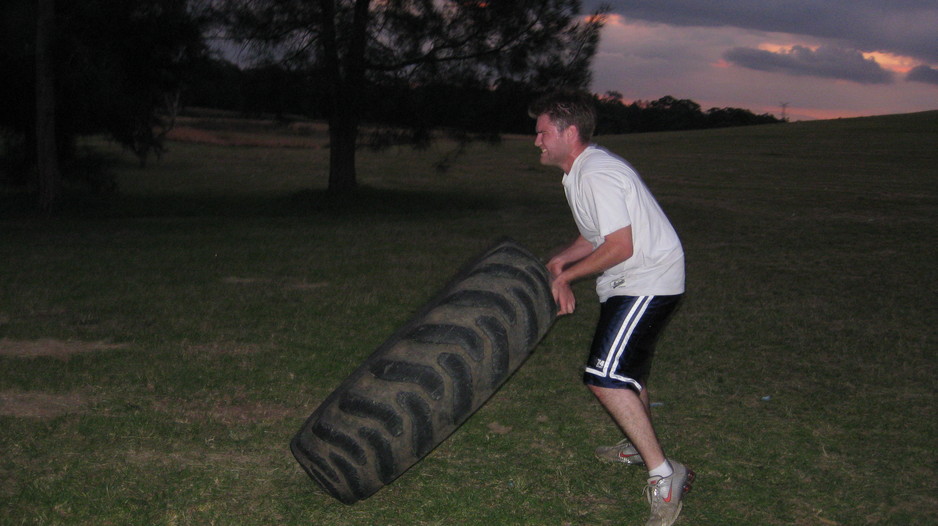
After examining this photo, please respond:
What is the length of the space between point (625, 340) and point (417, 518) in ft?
4.16

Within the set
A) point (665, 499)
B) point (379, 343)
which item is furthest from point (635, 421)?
point (379, 343)

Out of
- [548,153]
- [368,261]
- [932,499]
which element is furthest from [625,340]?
[368,261]

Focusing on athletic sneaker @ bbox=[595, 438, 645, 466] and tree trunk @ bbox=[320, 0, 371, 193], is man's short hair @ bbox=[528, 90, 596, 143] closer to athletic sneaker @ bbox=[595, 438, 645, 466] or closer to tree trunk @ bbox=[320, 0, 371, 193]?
athletic sneaker @ bbox=[595, 438, 645, 466]

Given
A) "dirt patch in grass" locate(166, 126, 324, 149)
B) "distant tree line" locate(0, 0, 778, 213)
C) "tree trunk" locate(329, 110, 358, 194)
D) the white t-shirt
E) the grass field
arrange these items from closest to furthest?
the white t-shirt → the grass field → "distant tree line" locate(0, 0, 778, 213) → "tree trunk" locate(329, 110, 358, 194) → "dirt patch in grass" locate(166, 126, 324, 149)

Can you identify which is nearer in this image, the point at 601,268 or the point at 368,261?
the point at 601,268

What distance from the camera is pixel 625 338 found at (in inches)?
156

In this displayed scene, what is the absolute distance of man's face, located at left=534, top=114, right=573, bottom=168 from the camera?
3.86 meters

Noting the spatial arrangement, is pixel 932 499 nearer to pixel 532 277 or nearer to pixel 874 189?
pixel 532 277

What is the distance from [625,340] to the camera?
3.97m

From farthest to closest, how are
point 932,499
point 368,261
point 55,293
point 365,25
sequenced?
1. point 365,25
2. point 368,261
3. point 55,293
4. point 932,499

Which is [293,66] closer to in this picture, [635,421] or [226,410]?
[226,410]

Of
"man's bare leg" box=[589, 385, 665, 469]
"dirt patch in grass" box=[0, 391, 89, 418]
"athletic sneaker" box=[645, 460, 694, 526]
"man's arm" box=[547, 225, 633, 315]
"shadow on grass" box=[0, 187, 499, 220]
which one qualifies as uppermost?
"man's arm" box=[547, 225, 633, 315]

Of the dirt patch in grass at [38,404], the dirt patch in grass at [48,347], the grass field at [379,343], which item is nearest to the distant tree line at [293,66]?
the grass field at [379,343]

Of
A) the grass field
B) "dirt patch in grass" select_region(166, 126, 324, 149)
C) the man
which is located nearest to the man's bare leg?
the man
